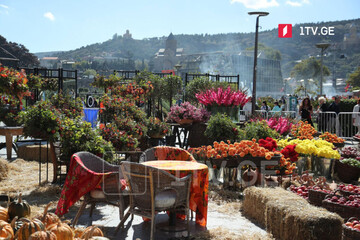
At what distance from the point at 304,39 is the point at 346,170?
180987 mm

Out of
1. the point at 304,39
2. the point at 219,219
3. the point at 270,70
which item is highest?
the point at 304,39

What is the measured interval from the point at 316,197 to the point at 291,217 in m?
1.21

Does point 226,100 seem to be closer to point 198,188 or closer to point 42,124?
point 42,124

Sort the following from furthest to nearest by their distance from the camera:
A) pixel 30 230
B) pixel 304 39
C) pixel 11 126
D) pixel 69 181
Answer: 1. pixel 304 39
2. pixel 11 126
3. pixel 69 181
4. pixel 30 230

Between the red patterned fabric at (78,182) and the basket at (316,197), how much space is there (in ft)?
8.14

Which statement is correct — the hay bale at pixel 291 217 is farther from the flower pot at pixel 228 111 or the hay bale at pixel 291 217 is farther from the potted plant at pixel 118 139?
the flower pot at pixel 228 111

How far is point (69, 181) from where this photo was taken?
4.70 m

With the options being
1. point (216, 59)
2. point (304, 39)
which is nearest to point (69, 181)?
point (216, 59)

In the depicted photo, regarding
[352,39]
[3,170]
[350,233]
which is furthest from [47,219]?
[352,39]

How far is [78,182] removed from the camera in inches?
183

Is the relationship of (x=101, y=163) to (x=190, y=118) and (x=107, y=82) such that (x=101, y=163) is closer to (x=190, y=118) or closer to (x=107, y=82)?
(x=190, y=118)

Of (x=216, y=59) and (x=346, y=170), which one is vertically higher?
(x=216, y=59)

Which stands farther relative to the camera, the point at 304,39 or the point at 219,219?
the point at 304,39

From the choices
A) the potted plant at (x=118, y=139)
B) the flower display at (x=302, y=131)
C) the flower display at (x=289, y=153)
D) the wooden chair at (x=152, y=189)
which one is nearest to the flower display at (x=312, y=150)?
the flower display at (x=289, y=153)
